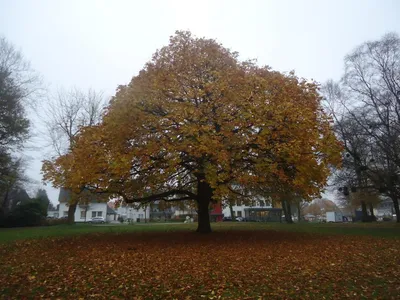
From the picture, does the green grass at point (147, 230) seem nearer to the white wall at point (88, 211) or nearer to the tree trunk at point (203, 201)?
the tree trunk at point (203, 201)

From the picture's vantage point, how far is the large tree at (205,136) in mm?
12867

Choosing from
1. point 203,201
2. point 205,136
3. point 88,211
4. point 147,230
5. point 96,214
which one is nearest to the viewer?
point 205,136

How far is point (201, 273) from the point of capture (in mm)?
8070

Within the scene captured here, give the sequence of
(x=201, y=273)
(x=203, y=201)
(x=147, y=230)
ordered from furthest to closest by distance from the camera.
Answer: (x=147, y=230)
(x=203, y=201)
(x=201, y=273)

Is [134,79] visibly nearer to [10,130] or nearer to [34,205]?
[10,130]

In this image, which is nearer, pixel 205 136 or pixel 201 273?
pixel 201 273

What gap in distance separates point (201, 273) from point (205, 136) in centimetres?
590

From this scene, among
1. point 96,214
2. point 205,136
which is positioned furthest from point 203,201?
point 96,214

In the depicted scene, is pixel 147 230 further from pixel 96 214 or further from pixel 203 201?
pixel 96 214

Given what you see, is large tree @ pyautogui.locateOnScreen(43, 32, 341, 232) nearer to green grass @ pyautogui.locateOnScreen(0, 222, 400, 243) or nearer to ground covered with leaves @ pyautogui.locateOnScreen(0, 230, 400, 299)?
ground covered with leaves @ pyautogui.locateOnScreen(0, 230, 400, 299)

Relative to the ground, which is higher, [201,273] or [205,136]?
[205,136]

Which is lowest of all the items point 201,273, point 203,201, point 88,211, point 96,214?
point 201,273

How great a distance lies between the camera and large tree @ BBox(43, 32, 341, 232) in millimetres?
12867

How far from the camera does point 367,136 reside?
23.3 m
